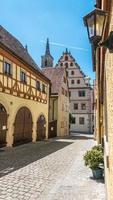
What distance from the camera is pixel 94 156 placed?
25.7ft

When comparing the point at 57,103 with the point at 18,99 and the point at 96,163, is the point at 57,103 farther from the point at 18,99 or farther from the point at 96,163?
the point at 96,163

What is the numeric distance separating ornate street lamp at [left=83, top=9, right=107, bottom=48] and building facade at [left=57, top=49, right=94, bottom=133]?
40.1m

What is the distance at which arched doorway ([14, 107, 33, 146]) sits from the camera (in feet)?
58.6

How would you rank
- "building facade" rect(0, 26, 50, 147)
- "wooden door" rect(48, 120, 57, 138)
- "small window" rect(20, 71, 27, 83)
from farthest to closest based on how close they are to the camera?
"wooden door" rect(48, 120, 57, 138) < "small window" rect(20, 71, 27, 83) < "building facade" rect(0, 26, 50, 147)

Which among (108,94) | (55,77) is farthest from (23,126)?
(108,94)

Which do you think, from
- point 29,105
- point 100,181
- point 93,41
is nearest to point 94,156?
point 100,181

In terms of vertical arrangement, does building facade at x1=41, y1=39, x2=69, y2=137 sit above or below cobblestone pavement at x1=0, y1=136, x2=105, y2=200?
above

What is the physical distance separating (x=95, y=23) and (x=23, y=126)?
16837 millimetres

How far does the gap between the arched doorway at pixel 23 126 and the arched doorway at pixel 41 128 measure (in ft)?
7.87

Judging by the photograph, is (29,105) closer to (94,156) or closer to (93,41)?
(94,156)

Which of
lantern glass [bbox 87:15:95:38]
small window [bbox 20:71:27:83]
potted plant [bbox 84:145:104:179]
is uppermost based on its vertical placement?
→ small window [bbox 20:71:27:83]

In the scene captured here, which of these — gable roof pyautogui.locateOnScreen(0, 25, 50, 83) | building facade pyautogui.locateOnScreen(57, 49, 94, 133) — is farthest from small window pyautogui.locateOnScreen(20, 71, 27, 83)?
building facade pyautogui.locateOnScreen(57, 49, 94, 133)

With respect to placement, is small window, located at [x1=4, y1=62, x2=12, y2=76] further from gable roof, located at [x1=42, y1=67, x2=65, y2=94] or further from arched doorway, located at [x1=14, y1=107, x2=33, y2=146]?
gable roof, located at [x1=42, y1=67, x2=65, y2=94]

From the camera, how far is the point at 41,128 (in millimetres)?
24203
